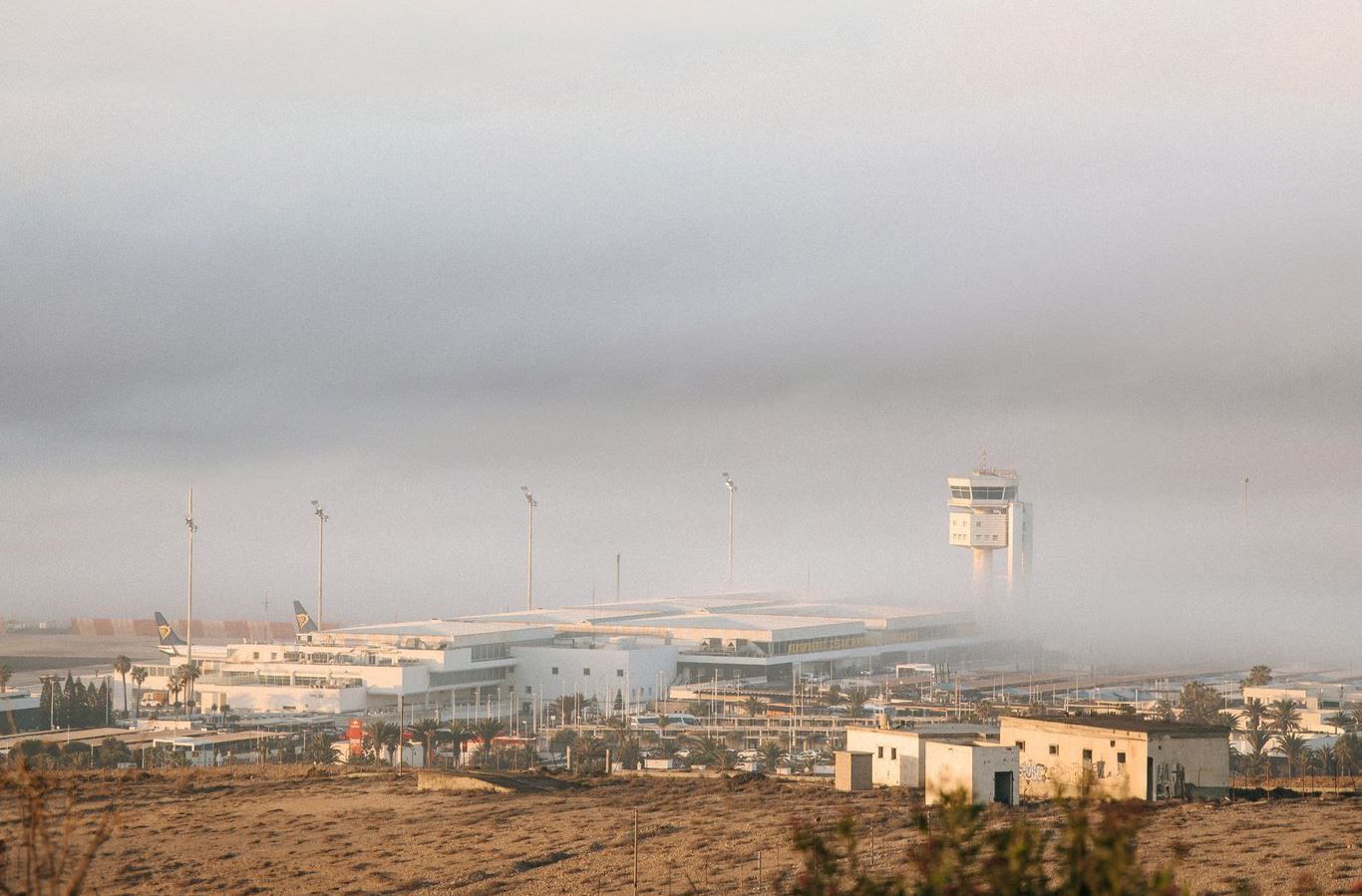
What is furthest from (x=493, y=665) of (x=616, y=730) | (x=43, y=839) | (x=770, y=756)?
(x=43, y=839)

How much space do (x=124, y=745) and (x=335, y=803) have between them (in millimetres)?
49769

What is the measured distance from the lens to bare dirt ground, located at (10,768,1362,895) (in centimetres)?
5194

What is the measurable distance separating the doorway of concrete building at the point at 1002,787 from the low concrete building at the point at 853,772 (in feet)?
26.2

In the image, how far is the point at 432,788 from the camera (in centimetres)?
7300

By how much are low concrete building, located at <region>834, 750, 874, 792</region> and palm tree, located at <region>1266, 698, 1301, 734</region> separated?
48997mm

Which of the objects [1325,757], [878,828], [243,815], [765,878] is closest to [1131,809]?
[765,878]

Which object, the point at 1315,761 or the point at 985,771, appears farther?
the point at 1315,761

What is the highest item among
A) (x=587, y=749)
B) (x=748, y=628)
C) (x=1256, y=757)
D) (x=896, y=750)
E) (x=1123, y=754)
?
(x=1123, y=754)

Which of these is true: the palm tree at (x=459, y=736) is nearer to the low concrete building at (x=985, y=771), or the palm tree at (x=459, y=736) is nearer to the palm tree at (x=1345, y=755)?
the low concrete building at (x=985, y=771)

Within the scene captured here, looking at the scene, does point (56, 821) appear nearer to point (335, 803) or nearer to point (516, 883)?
point (335, 803)

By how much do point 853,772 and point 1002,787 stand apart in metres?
8.53

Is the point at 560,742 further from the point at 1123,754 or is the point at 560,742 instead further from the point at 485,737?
the point at 1123,754

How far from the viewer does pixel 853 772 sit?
230 ft

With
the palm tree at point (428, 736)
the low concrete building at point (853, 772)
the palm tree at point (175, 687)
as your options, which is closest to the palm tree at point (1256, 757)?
the low concrete building at point (853, 772)
